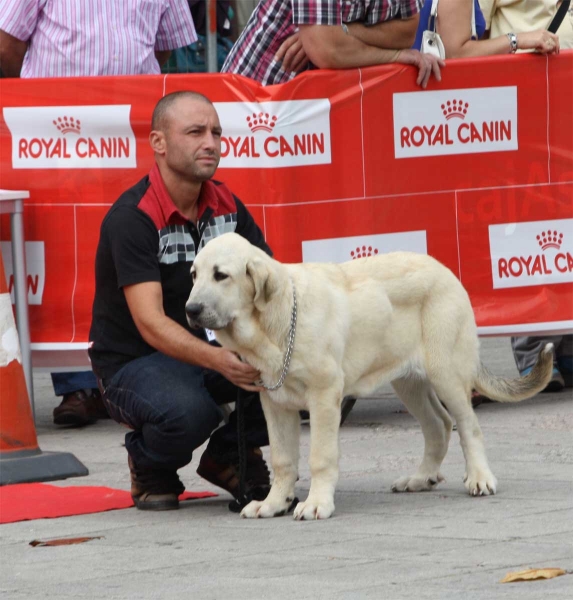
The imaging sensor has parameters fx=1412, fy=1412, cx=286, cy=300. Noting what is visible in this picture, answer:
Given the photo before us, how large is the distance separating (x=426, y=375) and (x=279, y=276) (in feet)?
2.78

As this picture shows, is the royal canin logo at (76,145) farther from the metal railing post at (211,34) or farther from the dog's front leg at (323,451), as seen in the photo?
the metal railing post at (211,34)

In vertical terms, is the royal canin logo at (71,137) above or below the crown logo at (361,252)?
above

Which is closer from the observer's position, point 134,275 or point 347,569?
point 347,569

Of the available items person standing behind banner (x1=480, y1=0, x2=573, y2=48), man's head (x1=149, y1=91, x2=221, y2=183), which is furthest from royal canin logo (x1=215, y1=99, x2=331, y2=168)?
man's head (x1=149, y1=91, x2=221, y2=183)

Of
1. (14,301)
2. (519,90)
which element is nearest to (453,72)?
(519,90)

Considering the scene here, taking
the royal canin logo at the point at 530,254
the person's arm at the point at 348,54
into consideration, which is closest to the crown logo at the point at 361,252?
the royal canin logo at the point at 530,254

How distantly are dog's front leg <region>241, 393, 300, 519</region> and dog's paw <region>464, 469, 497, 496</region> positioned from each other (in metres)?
0.70

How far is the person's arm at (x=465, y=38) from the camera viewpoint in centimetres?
752

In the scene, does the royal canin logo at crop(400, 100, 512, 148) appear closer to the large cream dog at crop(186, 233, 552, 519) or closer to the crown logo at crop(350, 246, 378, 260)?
the crown logo at crop(350, 246, 378, 260)

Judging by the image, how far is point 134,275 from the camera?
5363mm

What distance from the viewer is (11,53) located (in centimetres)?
774

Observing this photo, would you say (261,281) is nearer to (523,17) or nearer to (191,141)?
(191,141)

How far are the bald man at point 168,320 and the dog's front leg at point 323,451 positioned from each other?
279 mm

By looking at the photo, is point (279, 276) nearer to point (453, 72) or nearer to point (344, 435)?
point (344, 435)
